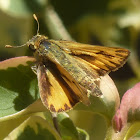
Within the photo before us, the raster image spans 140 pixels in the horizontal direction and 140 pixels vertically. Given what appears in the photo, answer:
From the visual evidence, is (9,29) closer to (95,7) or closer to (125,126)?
(95,7)

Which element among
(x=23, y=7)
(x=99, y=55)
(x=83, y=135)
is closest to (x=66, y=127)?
(x=83, y=135)

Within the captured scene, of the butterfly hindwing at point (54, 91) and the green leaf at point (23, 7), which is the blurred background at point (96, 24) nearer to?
the green leaf at point (23, 7)

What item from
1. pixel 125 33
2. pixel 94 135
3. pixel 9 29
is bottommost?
pixel 94 135

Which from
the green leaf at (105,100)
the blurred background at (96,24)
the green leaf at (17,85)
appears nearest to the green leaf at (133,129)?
the green leaf at (105,100)

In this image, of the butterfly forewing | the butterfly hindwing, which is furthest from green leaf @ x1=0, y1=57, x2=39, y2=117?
the butterfly forewing

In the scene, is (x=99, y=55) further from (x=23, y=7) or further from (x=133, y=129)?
(x=23, y=7)

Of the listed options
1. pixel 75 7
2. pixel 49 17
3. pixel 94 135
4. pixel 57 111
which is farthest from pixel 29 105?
pixel 75 7

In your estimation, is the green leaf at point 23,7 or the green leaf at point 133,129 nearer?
the green leaf at point 133,129
